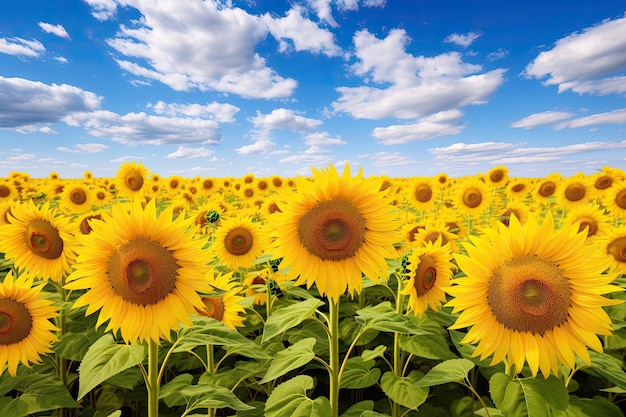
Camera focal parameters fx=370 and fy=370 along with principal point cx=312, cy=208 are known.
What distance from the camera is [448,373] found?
2.64 meters

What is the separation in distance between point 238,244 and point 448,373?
3.80m

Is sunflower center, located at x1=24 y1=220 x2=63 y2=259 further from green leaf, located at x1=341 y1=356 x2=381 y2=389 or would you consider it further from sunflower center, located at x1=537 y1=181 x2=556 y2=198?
sunflower center, located at x1=537 y1=181 x2=556 y2=198

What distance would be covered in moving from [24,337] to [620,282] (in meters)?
6.49

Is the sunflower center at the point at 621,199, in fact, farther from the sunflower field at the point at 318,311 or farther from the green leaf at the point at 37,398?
the green leaf at the point at 37,398

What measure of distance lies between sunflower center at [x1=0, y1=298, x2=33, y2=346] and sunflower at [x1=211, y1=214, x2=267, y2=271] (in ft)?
8.99

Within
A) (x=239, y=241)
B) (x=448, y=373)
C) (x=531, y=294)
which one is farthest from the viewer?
(x=239, y=241)

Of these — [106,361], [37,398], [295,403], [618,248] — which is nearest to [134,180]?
[37,398]

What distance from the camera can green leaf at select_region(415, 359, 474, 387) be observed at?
2.52 metres

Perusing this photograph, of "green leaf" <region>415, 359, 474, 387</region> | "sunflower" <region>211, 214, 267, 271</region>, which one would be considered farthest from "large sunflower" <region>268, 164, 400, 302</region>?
"sunflower" <region>211, 214, 267, 271</region>

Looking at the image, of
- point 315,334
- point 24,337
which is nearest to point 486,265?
point 315,334

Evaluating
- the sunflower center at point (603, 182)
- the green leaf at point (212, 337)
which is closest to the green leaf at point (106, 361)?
the green leaf at point (212, 337)

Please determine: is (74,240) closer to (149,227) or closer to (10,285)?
(10,285)

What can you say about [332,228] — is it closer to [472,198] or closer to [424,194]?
[472,198]

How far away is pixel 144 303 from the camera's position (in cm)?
232
